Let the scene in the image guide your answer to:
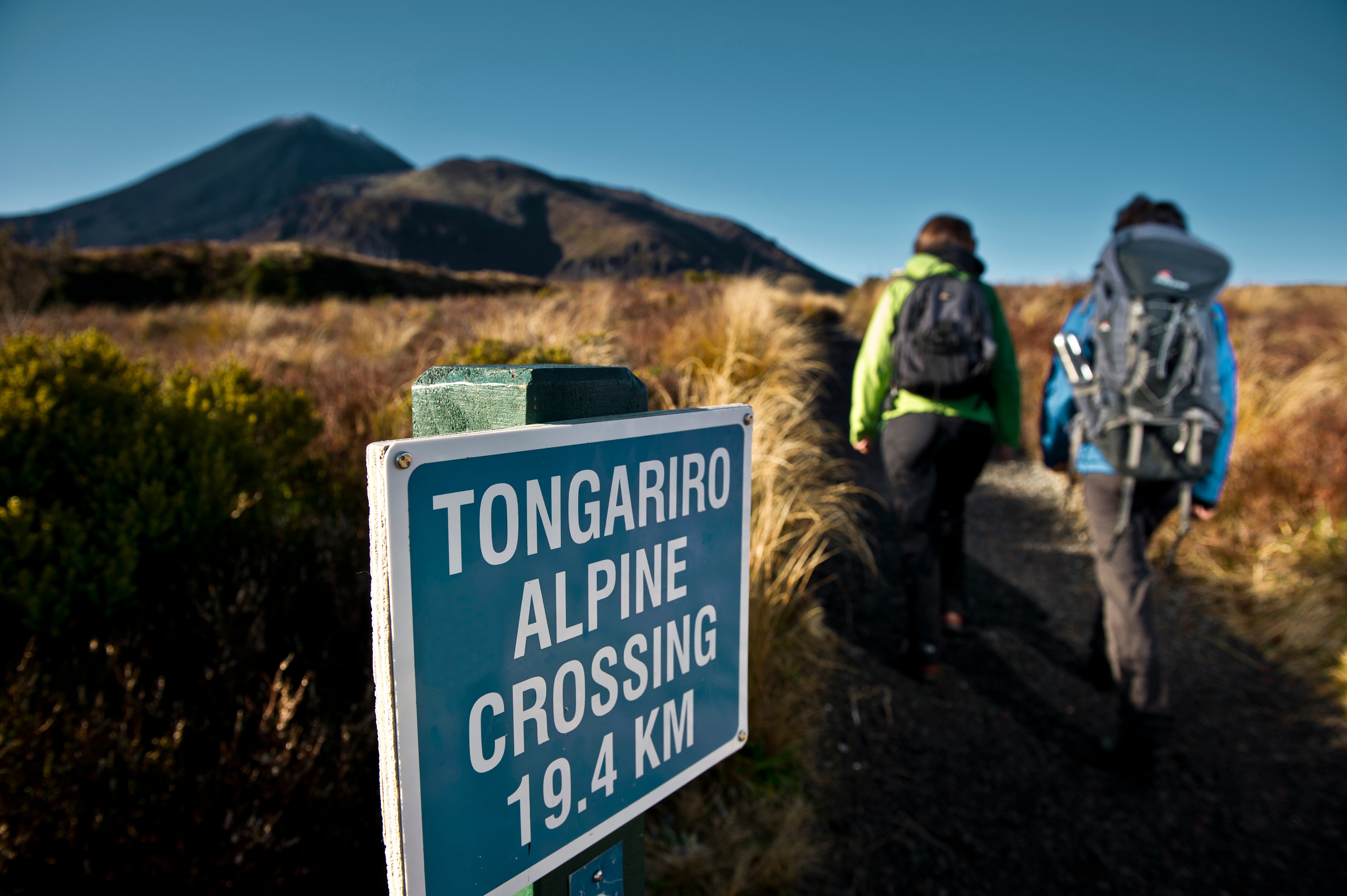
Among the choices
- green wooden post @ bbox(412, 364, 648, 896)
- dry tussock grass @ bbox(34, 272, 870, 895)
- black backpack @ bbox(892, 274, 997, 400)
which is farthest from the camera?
black backpack @ bbox(892, 274, 997, 400)

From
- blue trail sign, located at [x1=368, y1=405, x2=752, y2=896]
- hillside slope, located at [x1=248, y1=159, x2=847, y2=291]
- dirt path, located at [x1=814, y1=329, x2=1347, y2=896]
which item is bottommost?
dirt path, located at [x1=814, y1=329, x2=1347, y2=896]

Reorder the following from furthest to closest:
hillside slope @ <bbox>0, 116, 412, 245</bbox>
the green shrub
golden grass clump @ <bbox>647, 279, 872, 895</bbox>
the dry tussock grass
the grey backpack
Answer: hillside slope @ <bbox>0, 116, 412, 245</bbox> < the grey backpack < the dry tussock grass < golden grass clump @ <bbox>647, 279, 872, 895</bbox> < the green shrub

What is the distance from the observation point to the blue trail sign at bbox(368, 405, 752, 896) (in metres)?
0.60

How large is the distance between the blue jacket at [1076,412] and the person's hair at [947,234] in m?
0.57

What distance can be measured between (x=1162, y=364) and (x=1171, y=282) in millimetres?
296

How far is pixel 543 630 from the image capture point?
28.3 inches

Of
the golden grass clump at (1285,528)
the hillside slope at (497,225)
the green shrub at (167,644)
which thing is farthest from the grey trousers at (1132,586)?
the hillside slope at (497,225)

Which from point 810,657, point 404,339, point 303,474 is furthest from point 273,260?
point 810,657

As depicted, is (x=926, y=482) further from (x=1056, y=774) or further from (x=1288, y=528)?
(x=1288, y=528)

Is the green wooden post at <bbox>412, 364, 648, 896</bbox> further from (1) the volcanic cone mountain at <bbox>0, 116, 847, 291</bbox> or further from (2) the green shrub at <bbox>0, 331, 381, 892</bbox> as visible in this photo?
(1) the volcanic cone mountain at <bbox>0, 116, 847, 291</bbox>

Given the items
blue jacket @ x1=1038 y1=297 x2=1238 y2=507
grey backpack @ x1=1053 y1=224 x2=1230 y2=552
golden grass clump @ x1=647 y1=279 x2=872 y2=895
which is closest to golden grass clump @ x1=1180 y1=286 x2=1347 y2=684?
blue jacket @ x1=1038 y1=297 x2=1238 y2=507

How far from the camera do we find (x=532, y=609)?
2.31 feet

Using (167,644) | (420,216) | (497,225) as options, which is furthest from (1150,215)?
(497,225)

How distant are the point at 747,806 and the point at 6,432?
281 centimetres
